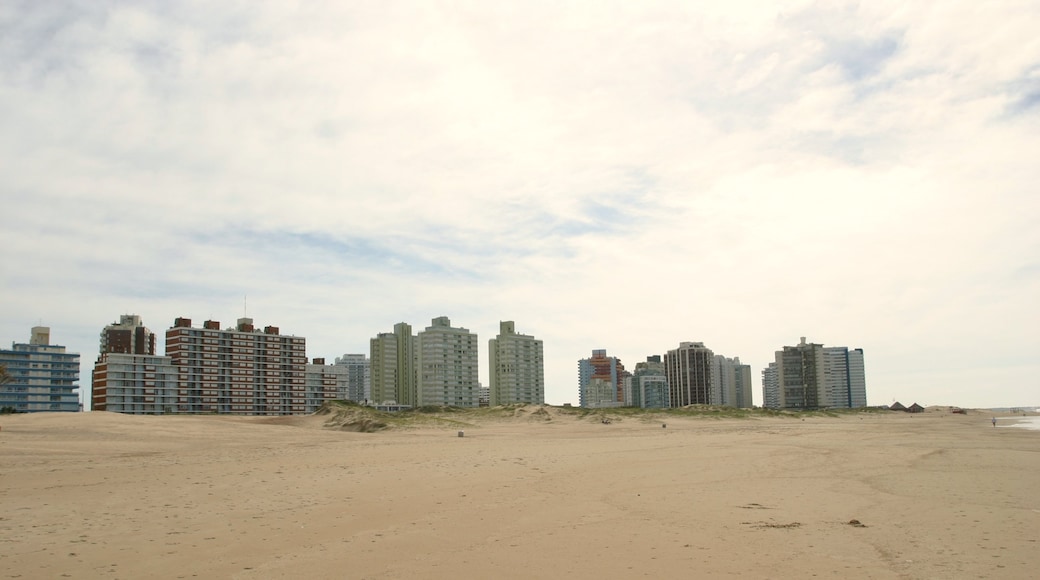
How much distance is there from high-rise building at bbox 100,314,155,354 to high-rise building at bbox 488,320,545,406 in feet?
254

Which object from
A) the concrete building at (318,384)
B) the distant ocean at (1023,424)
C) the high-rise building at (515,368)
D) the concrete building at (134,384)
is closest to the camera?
the distant ocean at (1023,424)

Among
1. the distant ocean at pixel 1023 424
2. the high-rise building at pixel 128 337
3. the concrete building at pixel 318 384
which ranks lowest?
the distant ocean at pixel 1023 424

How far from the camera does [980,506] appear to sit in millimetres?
16500

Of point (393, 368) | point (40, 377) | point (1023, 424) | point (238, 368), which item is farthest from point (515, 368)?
point (1023, 424)

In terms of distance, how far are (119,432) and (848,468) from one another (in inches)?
1527

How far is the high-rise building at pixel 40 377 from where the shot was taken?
121 meters

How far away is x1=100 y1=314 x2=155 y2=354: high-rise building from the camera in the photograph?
5266 inches

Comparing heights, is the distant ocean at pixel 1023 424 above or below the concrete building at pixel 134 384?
below

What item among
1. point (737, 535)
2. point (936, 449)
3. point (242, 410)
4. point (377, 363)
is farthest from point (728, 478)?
point (377, 363)

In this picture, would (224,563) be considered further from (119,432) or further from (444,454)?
(119,432)

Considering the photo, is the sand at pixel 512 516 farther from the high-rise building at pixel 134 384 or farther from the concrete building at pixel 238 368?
the concrete building at pixel 238 368

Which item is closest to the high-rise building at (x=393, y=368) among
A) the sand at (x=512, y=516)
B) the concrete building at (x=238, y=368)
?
the concrete building at (x=238, y=368)

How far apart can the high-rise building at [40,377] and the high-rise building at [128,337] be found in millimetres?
6023

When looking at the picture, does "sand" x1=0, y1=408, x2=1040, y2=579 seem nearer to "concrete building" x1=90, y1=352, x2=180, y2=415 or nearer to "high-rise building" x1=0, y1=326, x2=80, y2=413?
"concrete building" x1=90, y1=352, x2=180, y2=415
